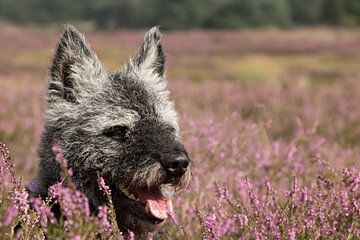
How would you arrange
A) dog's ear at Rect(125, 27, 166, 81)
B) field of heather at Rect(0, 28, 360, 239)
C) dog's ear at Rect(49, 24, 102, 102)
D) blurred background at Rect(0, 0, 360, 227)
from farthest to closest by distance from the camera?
blurred background at Rect(0, 0, 360, 227) → dog's ear at Rect(125, 27, 166, 81) → dog's ear at Rect(49, 24, 102, 102) → field of heather at Rect(0, 28, 360, 239)

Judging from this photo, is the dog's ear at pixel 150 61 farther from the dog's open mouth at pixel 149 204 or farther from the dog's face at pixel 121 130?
the dog's open mouth at pixel 149 204

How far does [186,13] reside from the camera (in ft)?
280

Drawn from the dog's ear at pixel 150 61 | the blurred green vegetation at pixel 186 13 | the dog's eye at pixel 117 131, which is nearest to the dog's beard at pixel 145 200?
the dog's eye at pixel 117 131

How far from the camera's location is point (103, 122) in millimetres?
4324

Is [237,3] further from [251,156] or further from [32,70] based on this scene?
[251,156]

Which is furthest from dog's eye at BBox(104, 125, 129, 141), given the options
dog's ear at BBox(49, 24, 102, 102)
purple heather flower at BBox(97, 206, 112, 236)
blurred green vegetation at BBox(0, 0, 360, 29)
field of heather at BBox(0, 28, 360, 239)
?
blurred green vegetation at BBox(0, 0, 360, 29)

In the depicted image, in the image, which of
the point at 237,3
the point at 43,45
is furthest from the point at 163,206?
the point at 237,3

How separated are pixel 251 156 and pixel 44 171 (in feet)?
9.94

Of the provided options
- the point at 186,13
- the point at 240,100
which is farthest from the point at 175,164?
the point at 186,13

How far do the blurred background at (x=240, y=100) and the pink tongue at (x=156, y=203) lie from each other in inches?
40.8

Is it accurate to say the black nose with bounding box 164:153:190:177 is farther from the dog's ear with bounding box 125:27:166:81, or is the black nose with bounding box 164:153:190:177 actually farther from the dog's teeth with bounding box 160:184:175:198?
the dog's ear with bounding box 125:27:166:81

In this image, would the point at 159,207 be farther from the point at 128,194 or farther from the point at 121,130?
the point at 121,130

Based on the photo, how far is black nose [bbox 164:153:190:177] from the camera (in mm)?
3703

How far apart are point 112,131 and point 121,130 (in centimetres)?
7
